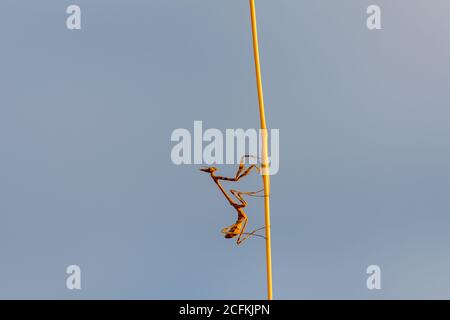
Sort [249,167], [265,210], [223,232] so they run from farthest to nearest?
[249,167] → [223,232] → [265,210]

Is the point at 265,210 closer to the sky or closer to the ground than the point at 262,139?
closer to the ground

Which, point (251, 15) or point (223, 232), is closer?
point (251, 15)

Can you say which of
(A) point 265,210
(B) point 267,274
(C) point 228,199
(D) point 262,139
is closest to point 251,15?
(D) point 262,139

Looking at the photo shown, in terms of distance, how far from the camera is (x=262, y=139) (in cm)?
692

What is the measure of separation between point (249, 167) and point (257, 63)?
3.43 metres

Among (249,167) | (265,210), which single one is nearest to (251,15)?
(265,210)
